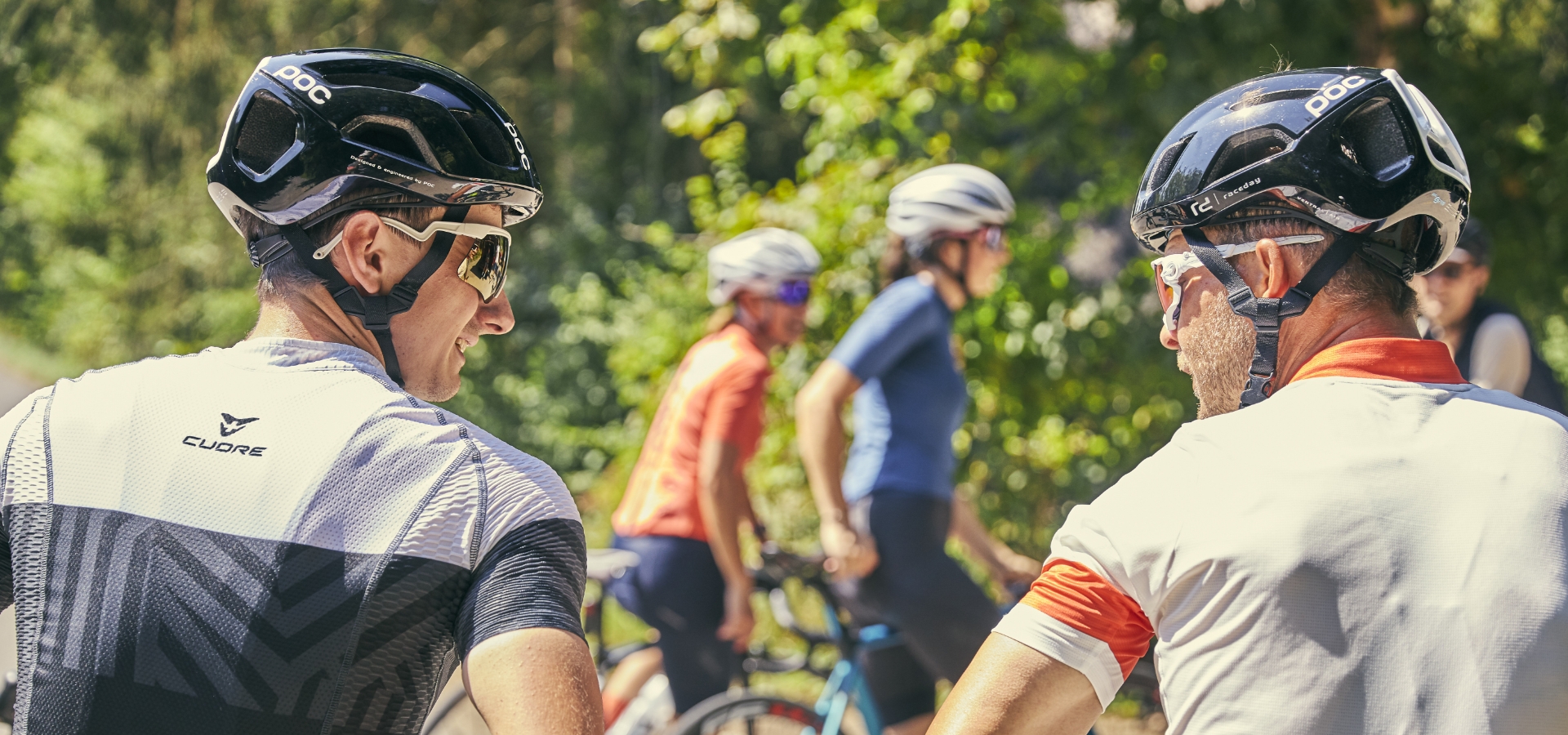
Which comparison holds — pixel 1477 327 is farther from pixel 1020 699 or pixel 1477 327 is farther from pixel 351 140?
pixel 351 140

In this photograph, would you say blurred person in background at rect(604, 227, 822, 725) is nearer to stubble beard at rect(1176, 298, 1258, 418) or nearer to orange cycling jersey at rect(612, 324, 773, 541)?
orange cycling jersey at rect(612, 324, 773, 541)

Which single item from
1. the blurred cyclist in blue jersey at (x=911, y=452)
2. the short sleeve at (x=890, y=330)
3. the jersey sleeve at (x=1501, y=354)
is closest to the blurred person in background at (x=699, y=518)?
the blurred cyclist in blue jersey at (x=911, y=452)

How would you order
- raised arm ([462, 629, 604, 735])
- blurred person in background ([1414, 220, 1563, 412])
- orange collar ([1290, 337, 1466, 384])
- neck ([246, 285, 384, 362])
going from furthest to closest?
blurred person in background ([1414, 220, 1563, 412]), neck ([246, 285, 384, 362]), orange collar ([1290, 337, 1466, 384]), raised arm ([462, 629, 604, 735])

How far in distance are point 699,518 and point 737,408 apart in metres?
0.49

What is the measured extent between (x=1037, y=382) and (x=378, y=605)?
587 centimetres

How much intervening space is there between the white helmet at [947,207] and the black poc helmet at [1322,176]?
292 centimetres

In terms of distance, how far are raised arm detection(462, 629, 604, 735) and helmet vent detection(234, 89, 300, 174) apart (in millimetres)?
800

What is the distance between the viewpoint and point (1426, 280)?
→ 5281mm

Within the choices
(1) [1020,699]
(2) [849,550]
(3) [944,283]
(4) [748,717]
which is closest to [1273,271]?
(1) [1020,699]

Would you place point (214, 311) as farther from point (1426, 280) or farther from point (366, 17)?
point (1426, 280)

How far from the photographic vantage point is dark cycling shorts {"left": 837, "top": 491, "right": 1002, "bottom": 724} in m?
4.50

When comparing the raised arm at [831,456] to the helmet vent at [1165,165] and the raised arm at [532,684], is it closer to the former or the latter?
the helmet vent at [1165,165]

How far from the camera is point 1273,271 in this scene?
6.06 feet

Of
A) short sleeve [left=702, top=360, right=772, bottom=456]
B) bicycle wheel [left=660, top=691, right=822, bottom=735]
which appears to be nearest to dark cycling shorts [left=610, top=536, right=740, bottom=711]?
bicycle wheel [left=660, top=691, right=822, bottom=735]
